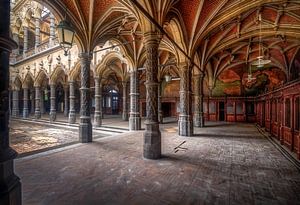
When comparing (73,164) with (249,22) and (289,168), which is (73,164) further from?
(249,22)

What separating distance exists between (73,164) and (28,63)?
65.9ft

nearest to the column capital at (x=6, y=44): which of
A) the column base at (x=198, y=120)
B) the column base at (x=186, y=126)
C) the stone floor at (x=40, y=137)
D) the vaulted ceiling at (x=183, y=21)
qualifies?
the vaulted ceiling at (x=183, y=21)

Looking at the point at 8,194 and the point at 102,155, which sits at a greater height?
the point at 8,194

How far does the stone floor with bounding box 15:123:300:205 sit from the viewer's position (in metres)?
3.09

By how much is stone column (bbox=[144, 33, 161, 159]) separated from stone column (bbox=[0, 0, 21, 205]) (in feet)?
12.6

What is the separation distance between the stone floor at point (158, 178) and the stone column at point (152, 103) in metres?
0.56

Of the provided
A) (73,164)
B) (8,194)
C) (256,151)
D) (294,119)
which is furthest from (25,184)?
(294,119)

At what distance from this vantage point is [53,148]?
21.9ft

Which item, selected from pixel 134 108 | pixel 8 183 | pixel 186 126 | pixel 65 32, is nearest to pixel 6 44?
pixel 8 183

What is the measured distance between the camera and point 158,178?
3934 mm

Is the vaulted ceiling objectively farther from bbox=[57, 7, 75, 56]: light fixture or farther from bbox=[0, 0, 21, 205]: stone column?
bbox=[0, 0, 21, 205]: stone column

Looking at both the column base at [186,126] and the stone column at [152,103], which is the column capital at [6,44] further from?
the column base at [186,126]

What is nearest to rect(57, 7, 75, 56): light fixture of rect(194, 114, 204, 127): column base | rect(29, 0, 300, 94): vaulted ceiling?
rect(29, 0, 300, 94): vaulted ceiling

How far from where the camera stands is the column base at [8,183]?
180cm
